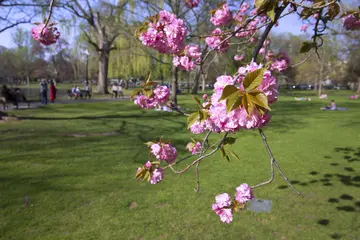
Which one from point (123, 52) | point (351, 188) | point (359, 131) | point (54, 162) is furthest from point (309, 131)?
point (123, 52)

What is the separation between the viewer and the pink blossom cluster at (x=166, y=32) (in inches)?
67.2

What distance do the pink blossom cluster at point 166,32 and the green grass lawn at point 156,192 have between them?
201cm

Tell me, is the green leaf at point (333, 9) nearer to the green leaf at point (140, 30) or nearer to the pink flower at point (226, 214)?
the green leaf at point (140, 30)

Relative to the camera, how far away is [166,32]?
1.73m

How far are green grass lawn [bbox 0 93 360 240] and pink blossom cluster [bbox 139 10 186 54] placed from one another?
2009mm

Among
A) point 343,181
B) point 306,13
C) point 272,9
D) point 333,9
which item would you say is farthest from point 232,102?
point 343,181

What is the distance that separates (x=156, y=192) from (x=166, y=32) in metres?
2.70

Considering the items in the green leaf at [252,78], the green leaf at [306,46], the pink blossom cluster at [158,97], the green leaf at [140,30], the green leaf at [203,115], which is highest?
the green leaf at [140,30]

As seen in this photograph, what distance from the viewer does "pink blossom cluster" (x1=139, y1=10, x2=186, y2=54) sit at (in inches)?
67.2

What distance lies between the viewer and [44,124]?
29.9 feet

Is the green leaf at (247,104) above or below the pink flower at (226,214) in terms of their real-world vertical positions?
above

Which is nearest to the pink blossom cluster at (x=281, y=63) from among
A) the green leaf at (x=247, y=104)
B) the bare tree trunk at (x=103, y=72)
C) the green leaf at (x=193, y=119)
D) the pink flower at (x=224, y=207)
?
the pink flower at (x=224, y=207)

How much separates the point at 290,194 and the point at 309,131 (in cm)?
563

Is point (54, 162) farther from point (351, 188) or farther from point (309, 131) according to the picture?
point (309, 131)
